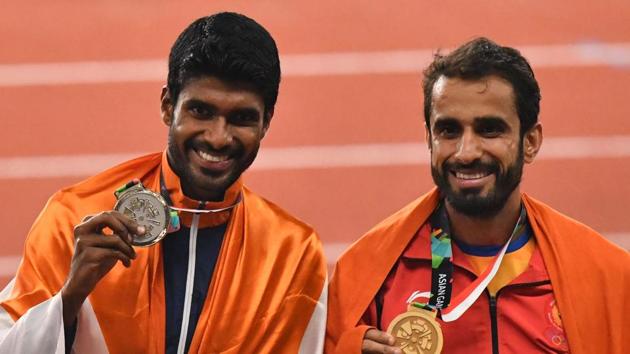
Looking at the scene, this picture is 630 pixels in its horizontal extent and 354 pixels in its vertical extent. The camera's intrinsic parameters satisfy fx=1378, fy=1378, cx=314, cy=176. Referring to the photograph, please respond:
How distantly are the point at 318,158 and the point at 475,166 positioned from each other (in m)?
3.16

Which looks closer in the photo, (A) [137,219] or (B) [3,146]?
(A) [137,219]

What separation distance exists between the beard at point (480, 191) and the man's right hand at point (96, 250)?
0.83 m

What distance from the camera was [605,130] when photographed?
22.2ft

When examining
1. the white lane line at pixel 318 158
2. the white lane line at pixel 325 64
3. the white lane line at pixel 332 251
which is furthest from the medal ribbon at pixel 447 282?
the white lane line at pixel 325 64

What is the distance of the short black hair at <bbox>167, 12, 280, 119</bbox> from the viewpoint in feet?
11.5

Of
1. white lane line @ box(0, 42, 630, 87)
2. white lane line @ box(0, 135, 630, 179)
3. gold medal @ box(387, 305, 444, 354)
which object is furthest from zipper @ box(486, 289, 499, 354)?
white lane line @ box(0, 42, 630, 87)

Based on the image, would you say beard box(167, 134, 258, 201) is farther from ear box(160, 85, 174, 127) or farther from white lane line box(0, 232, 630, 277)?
white lane line box(0, 232, 630, 277)

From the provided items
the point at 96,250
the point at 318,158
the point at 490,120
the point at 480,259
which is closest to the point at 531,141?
the point at 490,120

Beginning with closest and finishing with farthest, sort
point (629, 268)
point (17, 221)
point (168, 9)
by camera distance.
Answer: point (629, 268) < point (17, 221) < point (168, 9)

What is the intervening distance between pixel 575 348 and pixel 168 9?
419 cm

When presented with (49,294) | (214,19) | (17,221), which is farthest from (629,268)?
(17,221)

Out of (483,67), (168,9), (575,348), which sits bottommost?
(575,348)

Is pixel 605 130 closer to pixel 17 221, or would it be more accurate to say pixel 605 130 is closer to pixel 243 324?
pixel 17 221

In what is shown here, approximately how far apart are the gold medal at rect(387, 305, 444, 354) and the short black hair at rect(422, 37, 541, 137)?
1.83 feet
